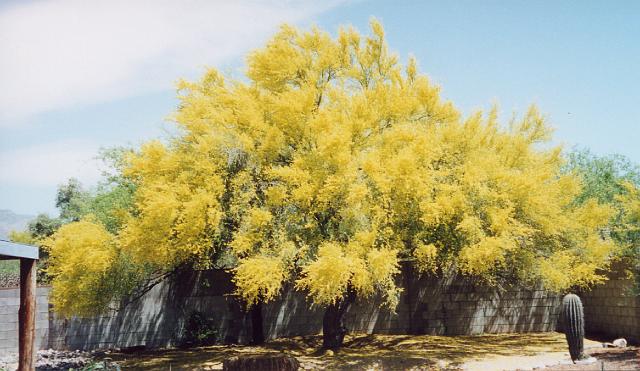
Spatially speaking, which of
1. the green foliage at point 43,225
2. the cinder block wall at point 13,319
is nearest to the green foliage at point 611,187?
the cinder block wall at point 13,319

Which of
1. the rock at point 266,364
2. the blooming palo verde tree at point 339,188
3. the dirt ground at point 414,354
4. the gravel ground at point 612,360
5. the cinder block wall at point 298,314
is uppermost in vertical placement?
the blooming palo verde tree at point 339,188

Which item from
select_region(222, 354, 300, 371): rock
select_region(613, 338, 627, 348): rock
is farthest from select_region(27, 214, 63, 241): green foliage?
select_region(613, 338, 627, 348): rock

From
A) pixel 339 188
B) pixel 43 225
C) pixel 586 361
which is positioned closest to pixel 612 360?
pixel 586 361

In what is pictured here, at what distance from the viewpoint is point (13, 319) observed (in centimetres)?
1753

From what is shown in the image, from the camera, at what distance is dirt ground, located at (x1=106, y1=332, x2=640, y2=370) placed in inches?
556

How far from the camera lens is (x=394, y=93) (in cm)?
1691

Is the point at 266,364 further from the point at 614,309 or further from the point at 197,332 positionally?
the point at 614,309

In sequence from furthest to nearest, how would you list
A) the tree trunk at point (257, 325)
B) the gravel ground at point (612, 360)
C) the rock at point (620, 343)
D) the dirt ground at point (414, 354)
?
1. the tree trunk at point (257, 325)
2. the rock at point (620, 343)
3. the dirt ground at point (414, 354)
4. the gravel ground at point (612, 360)

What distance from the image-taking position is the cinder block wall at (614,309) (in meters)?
16.5

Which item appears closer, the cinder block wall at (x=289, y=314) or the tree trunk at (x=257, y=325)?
the cinder block wall at (x=289, y=314)

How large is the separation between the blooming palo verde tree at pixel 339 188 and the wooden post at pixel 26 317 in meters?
4.22

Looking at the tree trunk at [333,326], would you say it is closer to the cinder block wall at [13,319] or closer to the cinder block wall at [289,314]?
the cinder block wall at [289,314]

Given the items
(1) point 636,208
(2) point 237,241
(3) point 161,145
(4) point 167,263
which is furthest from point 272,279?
(1) point 636,208

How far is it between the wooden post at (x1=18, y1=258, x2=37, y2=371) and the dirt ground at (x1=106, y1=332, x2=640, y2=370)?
15.0 ft
